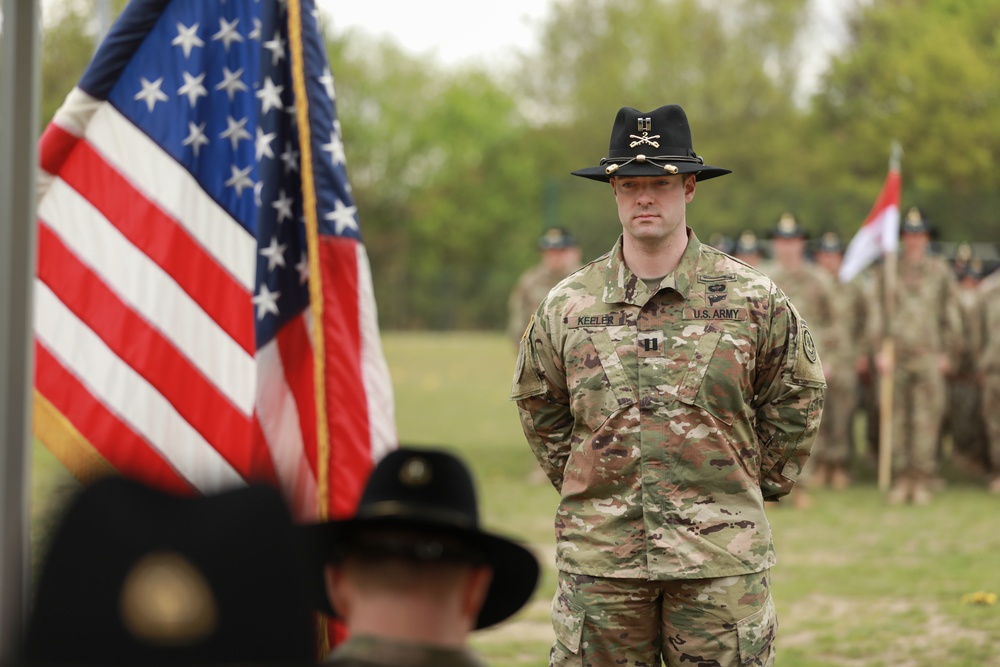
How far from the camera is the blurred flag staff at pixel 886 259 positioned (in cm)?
1236

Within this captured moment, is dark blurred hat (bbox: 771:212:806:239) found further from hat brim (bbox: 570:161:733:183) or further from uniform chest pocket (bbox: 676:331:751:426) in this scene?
uniform chest pocket (bbox: 676:331:751:426)

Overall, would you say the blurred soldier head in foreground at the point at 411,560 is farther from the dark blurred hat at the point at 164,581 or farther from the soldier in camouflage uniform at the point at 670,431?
the soldier in camouflage uniform at the point at 670,431

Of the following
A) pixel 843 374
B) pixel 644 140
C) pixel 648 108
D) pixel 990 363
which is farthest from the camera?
pixel 648 108

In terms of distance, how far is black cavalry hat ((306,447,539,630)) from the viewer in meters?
2.17

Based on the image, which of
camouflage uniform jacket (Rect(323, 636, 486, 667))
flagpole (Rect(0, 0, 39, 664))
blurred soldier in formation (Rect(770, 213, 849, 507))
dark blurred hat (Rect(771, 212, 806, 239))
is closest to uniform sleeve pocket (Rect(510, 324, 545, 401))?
camouflage uniform jacket (Rect(323, 636, 486, 667))

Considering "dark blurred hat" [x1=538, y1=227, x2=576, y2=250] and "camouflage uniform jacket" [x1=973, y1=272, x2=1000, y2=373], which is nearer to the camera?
"camouflage uniform jacket" [x1=973, y1=272, x2=1000, y2=373]

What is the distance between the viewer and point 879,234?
12.8 metres

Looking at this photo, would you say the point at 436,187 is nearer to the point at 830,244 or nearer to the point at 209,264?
the point at 830,244

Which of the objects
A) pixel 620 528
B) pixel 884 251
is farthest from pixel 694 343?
pixel 884 251

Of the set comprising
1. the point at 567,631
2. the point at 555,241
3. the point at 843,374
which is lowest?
the point at 843,374

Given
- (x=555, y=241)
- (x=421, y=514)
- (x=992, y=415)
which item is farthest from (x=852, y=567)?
(x=421, y=514)

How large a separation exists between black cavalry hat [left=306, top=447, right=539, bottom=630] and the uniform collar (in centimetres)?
176

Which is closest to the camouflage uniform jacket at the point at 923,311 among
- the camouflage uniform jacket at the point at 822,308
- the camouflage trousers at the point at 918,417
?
the camouflage trousers at the point at 918,417

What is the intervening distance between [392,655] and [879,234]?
38.0ft
